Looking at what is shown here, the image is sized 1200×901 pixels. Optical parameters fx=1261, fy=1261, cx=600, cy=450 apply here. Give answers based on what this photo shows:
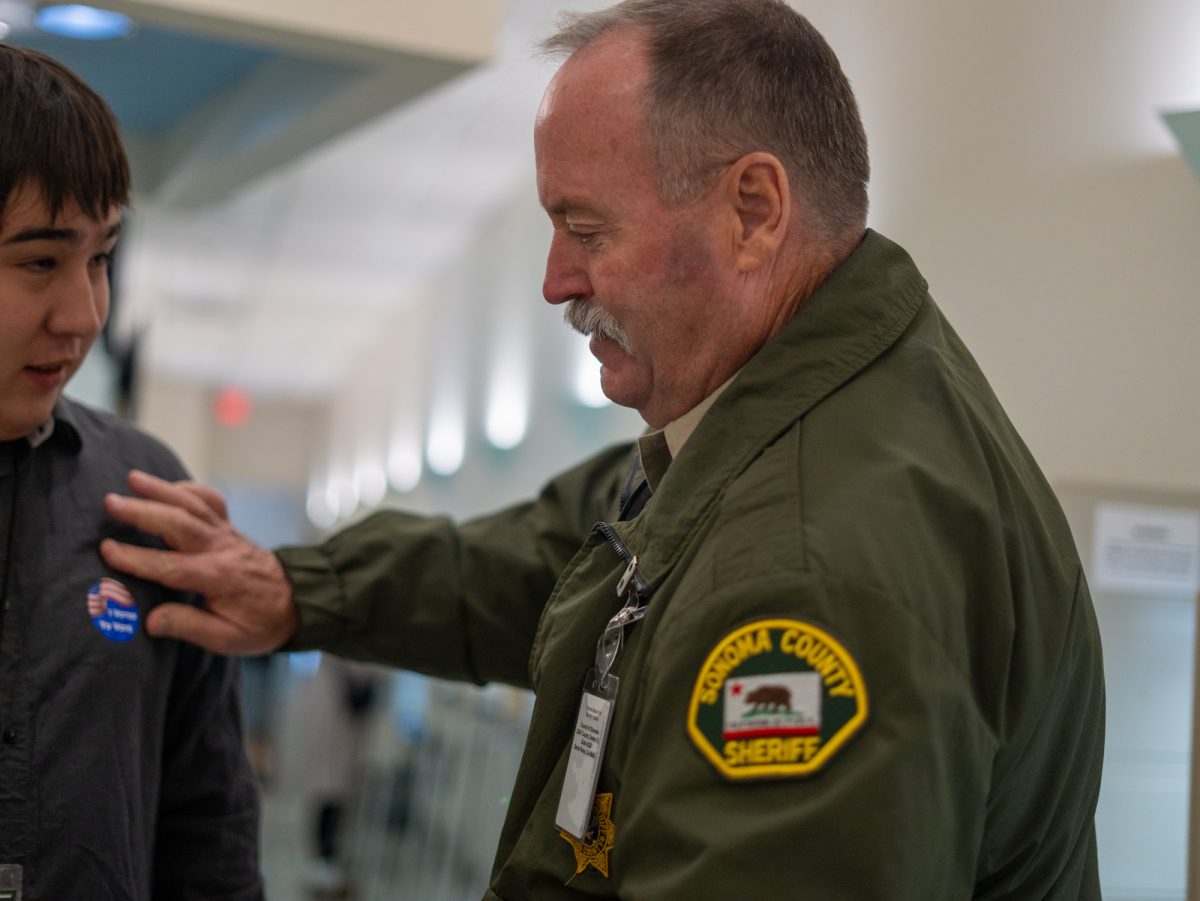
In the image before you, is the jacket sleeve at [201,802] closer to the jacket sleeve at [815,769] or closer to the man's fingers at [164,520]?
the man's fingers at [164,520]

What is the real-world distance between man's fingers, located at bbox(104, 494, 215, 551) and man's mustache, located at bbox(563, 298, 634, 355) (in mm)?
590

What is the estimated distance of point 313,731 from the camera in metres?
7.05

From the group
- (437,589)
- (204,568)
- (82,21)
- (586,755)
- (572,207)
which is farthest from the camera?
(82,21)

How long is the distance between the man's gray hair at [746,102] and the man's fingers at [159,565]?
2.46 feet

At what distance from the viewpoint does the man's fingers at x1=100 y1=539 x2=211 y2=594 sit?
1.38 meters

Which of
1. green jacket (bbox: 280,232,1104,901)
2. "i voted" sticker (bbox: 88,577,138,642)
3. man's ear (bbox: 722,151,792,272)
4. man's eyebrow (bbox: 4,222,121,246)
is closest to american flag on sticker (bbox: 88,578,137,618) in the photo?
"i voted" sticker (bbox: 88,577,138,642)

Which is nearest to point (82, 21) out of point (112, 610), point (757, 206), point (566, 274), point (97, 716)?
point (112, 610)

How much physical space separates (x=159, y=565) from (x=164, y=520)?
53 millimetres

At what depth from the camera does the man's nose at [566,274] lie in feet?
3.63

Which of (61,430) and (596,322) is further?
(61,430)

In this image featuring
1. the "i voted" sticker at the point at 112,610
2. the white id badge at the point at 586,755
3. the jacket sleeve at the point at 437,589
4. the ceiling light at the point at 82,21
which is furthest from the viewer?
the ceiling light at the point at 82,21

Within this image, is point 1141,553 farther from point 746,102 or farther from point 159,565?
point 159,565

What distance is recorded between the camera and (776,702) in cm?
81

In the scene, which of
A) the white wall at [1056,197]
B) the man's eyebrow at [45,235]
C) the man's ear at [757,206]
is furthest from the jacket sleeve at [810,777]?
the white wall at [1056,197]
